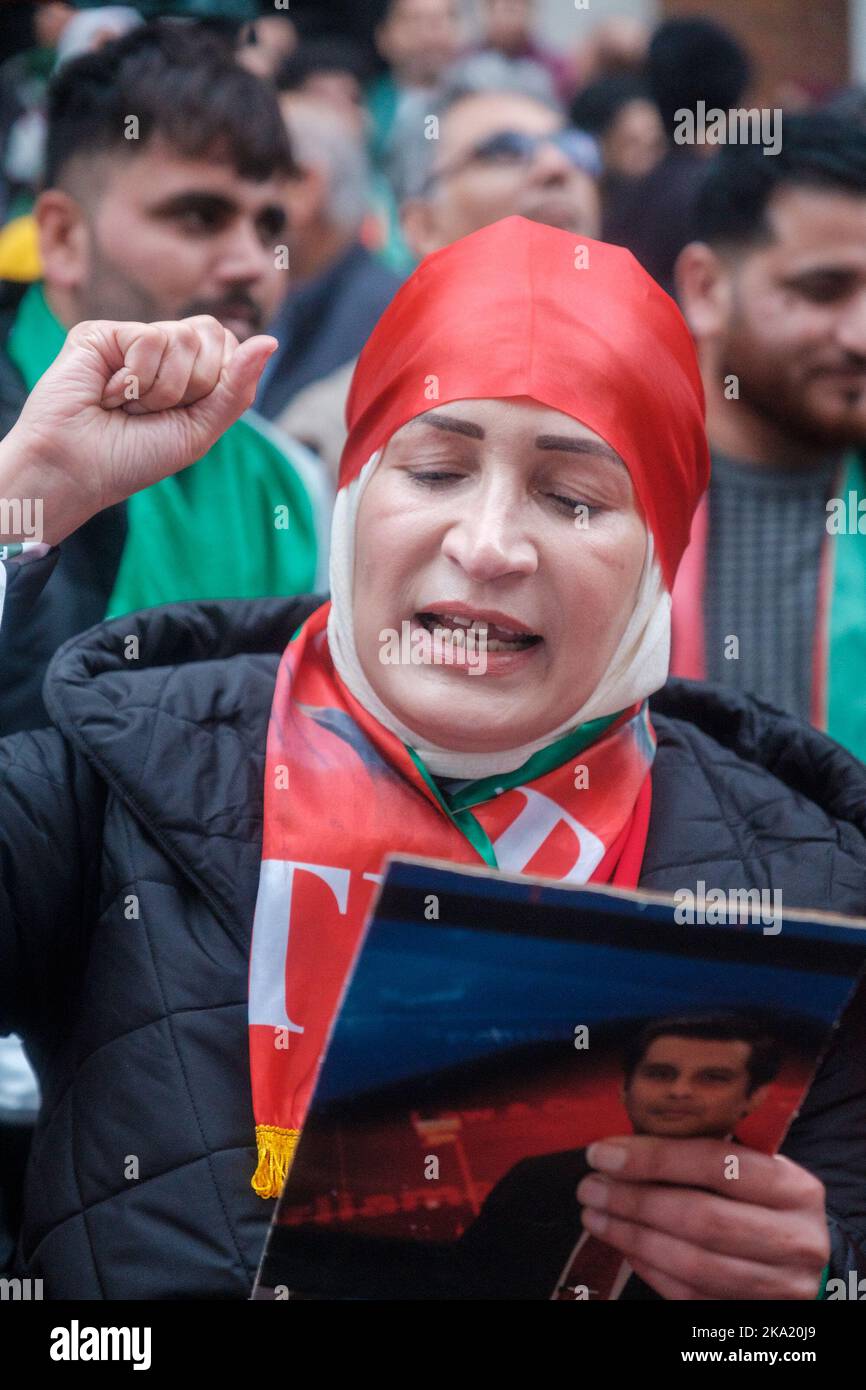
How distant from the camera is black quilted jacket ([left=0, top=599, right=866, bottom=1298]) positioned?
66.8 inches

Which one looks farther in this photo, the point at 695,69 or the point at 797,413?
the point at 695,69

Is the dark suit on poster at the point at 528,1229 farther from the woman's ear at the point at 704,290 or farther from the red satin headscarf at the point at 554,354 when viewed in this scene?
the woman's ear at the point at 704,290

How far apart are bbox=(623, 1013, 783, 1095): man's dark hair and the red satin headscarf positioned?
0.64 meters

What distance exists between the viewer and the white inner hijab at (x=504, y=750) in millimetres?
1870

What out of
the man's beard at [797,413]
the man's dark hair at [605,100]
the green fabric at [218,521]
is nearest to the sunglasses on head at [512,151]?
the man's beard at [797,413]

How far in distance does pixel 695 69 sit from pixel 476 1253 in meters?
4.40

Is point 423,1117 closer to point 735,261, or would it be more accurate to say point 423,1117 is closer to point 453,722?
point 453,722

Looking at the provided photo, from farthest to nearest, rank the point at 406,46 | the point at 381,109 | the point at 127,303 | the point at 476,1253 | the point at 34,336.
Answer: the point at 381,109
the point at 406,46
the point at 127,303
the point at 34,336
the point at 476,1253

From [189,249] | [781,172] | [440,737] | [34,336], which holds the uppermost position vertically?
[781,172]

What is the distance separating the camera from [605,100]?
5.54 metres

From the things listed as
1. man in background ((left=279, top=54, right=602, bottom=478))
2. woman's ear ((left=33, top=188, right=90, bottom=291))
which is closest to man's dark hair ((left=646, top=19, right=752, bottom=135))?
man in background ((left=279, top=54, right=602, bottom=478))

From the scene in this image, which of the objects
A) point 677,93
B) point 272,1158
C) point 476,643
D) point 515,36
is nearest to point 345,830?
point 476,643

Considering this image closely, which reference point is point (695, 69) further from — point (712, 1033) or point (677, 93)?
point (712, 1033)
